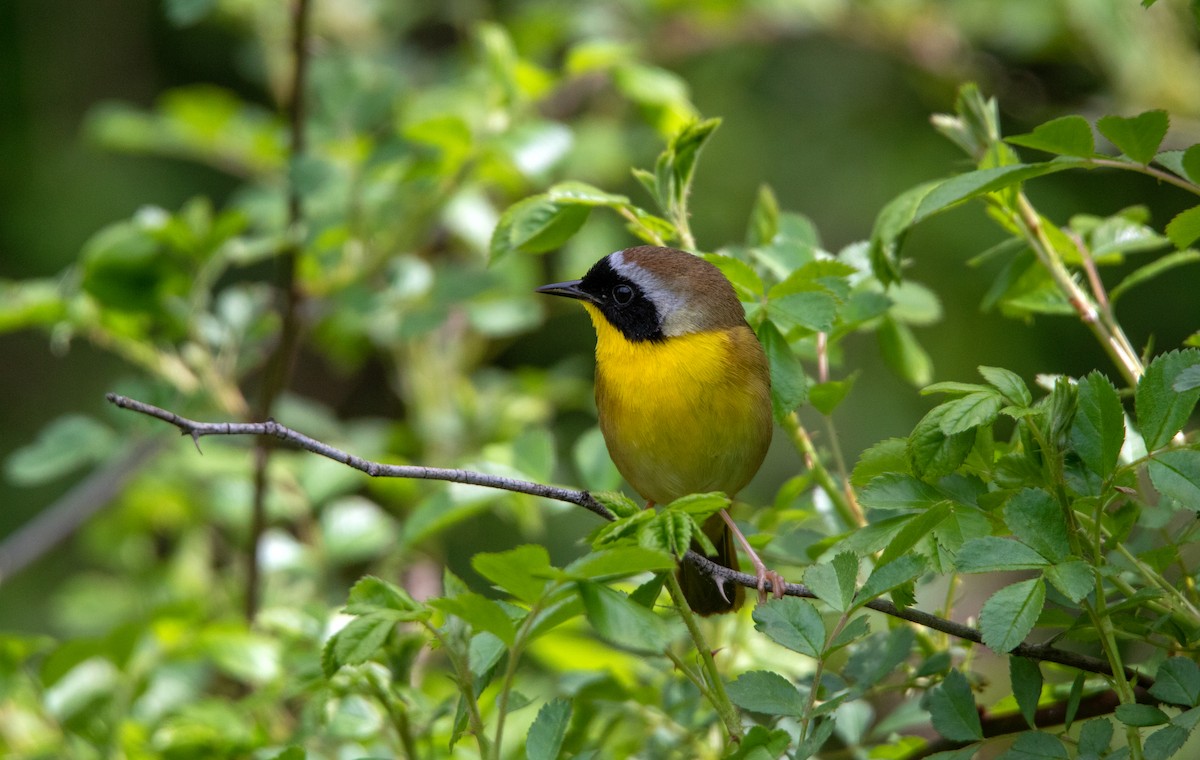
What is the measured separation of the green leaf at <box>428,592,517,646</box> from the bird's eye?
4.41 ft

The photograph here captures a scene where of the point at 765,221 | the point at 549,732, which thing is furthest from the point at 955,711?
the point at 765,221

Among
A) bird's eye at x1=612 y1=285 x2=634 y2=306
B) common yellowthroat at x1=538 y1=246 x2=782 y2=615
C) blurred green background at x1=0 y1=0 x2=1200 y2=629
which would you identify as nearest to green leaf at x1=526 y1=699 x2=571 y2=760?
common yellowthroat at x1=538 y1=246 x2=782 y2=615

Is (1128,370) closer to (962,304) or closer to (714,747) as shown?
(714,747)

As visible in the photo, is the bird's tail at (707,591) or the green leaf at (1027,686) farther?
the bird's tail at (707,591)

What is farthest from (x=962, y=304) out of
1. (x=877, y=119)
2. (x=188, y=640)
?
(x=188, y=640)

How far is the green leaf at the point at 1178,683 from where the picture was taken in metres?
1.29

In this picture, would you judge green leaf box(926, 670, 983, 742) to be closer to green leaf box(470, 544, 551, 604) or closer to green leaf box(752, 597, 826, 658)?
green leaf box(752, 597, 826, 658)

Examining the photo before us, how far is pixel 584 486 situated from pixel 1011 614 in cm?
136

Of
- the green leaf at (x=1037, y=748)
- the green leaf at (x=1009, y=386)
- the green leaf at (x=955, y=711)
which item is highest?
the green leaf at (x=1009, y=386)

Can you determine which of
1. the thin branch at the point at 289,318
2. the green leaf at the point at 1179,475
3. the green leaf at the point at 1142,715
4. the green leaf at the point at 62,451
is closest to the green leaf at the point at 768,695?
the green leaf at the point at 1142,715

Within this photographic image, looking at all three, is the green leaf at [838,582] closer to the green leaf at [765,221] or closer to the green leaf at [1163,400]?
the green leaf at [1163,400]

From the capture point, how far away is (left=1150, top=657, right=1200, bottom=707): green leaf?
1295 millimetres

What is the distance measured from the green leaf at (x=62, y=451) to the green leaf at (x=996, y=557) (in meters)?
2.09

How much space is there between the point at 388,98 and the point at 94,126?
1322mm
